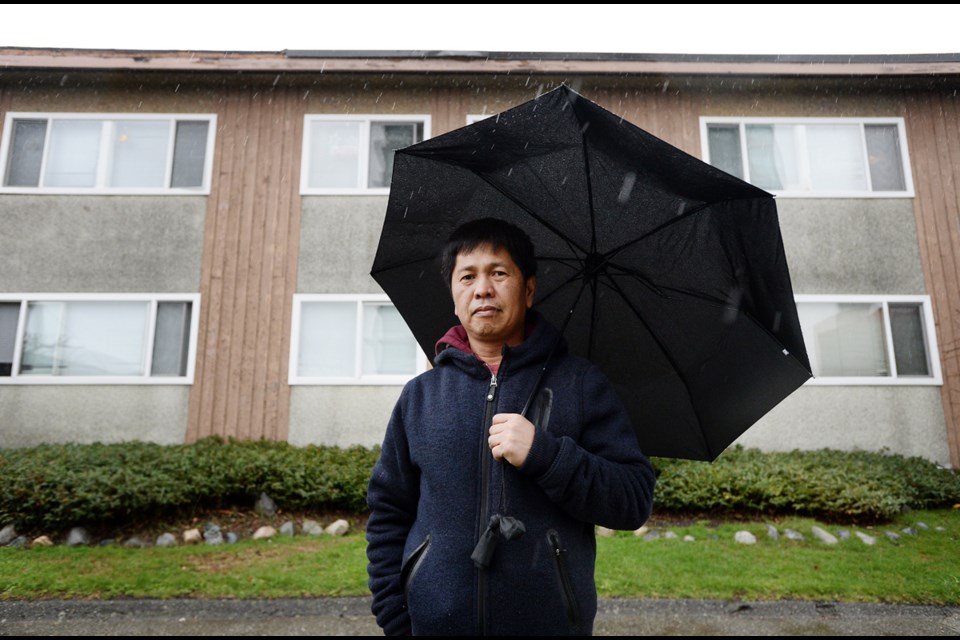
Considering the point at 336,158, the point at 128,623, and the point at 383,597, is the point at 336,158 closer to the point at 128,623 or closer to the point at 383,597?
the point at 128,623

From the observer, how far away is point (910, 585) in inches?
190

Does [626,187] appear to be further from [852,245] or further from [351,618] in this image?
[852,245]

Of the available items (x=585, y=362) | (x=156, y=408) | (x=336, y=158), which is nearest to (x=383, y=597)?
(x=585, y=362)

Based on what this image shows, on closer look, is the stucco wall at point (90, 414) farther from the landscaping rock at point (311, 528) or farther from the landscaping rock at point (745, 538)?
the landscaping rock at point (745, 538)

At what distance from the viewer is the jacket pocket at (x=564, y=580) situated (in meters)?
A: 1.60

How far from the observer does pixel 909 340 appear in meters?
9.70

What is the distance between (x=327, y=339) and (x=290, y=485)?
10.3 ft

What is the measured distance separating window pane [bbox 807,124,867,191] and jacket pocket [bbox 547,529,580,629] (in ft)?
34.6

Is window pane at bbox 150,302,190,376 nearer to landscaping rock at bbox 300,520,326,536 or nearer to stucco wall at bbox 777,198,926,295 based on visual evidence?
landscaping rock at bbox 300,520,326,536

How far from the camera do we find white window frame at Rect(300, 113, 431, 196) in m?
10.0

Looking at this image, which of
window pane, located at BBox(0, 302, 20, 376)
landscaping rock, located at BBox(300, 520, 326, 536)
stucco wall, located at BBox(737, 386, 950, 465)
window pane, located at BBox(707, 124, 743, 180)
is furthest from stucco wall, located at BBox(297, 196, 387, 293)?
stucco wall, located at BBox(737, 386, 950, 465)

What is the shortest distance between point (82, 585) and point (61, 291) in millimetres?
6429

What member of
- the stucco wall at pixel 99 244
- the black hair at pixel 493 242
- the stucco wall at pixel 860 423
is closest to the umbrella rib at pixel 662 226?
the black hair at pixel 493 242

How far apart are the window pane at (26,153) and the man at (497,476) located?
1108cm
